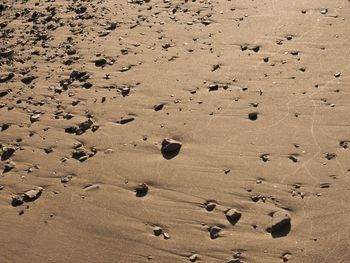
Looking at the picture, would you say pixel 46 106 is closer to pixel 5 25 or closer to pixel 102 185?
pixel 102 185

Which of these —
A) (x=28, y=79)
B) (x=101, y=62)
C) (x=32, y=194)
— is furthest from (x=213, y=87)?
(x=28, y=79)

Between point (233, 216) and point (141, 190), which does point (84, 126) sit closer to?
point (141, 190)

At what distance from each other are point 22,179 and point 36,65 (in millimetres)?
2524

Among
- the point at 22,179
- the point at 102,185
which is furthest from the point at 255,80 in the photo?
the point at 22,179

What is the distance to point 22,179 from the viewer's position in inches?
198

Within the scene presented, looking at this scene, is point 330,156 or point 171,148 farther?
point 171,148

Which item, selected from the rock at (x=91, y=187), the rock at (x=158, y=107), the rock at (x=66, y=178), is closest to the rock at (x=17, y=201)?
the rock at (x=66, y=178)

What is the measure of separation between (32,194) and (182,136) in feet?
5.10

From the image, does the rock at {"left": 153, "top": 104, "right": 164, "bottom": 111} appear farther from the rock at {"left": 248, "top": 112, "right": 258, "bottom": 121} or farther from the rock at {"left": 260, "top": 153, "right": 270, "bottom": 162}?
the rock at {"left": 260, "top": 153, "right": 270, "bottom": 162}

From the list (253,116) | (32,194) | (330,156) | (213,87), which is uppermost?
(213,87)

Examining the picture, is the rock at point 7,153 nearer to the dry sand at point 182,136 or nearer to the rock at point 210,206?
the dry sand at point 182,136

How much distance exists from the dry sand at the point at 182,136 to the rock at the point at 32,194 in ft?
0.07

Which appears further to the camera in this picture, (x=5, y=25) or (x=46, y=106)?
(x=5, y=25)

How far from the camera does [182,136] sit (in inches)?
203
